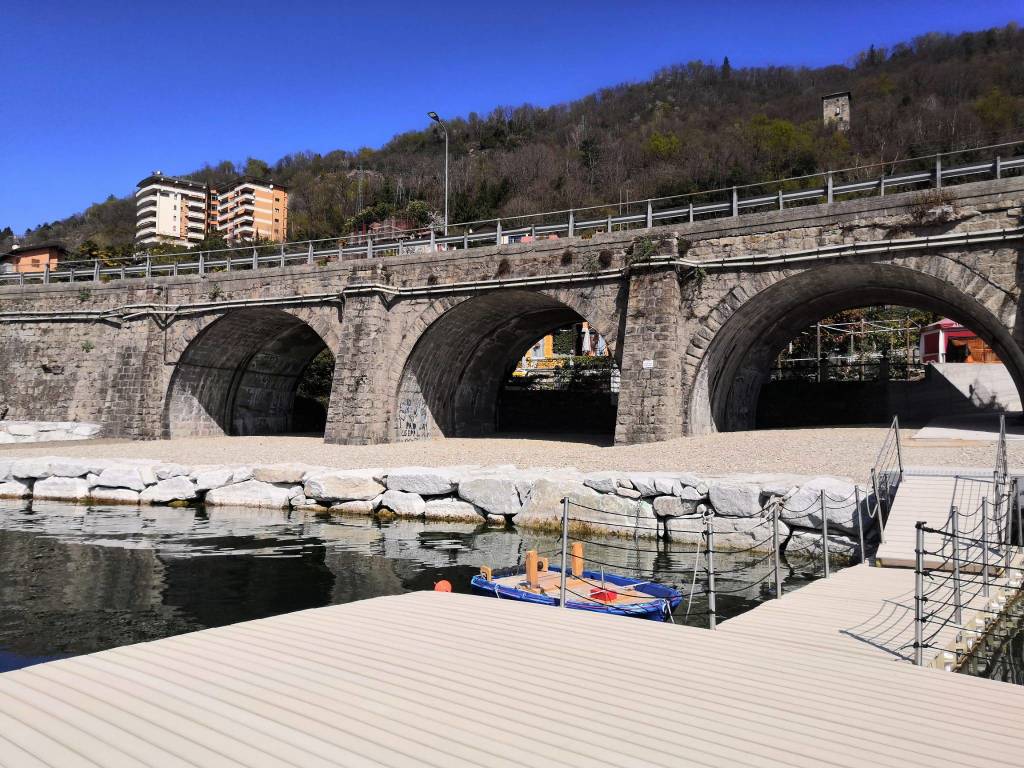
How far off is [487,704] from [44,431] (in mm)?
31461

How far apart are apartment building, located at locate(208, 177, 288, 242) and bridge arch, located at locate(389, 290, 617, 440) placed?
3407 inches

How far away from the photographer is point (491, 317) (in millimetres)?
28000

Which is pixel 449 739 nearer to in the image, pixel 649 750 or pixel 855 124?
pixel 649 750

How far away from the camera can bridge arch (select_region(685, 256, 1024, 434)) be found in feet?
61.4

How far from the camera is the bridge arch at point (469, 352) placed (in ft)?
84.5

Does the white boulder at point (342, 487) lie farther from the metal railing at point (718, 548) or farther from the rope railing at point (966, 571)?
the rope railing at point (966, 571)

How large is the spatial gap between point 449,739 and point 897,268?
1902cm

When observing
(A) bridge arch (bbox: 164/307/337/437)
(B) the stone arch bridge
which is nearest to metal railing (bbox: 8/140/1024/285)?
(B) the stone arch bridge

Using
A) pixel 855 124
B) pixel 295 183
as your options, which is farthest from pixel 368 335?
pixel 295 183

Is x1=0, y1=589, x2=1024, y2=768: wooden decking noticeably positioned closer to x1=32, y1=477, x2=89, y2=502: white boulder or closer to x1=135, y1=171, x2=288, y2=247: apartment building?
x1=32, y1=477, x2=89, y2=502: white boulder

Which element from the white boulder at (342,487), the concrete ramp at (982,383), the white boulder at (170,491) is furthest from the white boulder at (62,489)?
the concrete ramp at (982,383)

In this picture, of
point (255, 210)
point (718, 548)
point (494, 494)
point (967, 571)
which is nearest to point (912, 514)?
point (967, 571)

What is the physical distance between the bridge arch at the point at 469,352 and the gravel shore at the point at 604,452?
1.83 m

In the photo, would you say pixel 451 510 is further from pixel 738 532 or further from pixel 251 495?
pixel 738 532
